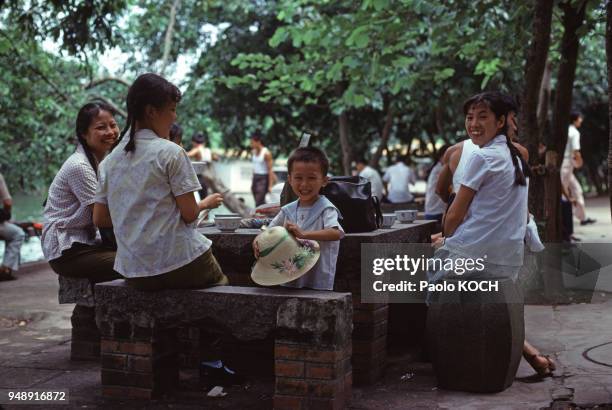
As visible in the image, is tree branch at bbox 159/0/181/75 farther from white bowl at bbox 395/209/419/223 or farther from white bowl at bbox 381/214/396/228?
white bowl at bbox 381/214/396/228

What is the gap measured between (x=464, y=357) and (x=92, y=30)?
6.61 metres

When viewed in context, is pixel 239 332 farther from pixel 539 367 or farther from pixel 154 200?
pixel 539 367

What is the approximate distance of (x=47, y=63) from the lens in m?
→ 14.1

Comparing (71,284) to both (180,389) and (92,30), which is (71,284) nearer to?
(180,389)

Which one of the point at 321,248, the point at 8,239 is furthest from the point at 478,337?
the point at 8,239

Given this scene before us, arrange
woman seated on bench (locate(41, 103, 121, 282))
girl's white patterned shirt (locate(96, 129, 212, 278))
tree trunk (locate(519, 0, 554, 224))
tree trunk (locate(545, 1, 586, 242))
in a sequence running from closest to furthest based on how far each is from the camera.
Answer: girl's white patterned shirt (locate(96, 129, 212, 278))
woman seated on bench (locate(41, 103, 121, 282))
tree trunk (locate(519, 0, 554, 224))
tree trunk (locate(545, 1, 586, 242))

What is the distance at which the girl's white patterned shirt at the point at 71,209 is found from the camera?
581cm

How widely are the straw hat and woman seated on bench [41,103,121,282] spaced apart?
1.55 meters

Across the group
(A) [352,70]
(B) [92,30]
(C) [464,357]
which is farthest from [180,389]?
(A) [352,70]

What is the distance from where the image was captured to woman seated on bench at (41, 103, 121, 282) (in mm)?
5801

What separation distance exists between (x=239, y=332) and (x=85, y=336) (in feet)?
5.96

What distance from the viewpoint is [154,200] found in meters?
4.68

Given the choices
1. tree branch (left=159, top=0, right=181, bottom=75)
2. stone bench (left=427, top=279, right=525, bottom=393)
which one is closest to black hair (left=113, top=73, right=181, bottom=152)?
stone bench (left=427, top=279, right=525, bottom=393)

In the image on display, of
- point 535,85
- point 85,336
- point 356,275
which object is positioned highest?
point 535,85
